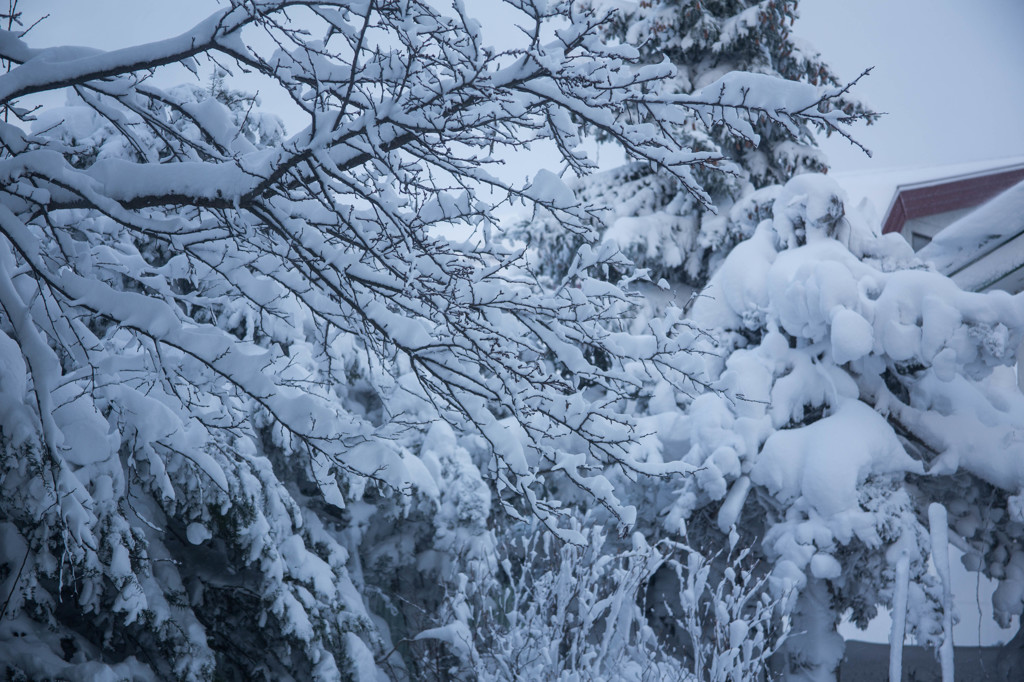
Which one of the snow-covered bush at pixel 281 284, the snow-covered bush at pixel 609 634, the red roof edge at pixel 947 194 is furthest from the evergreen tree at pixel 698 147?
the snow-covered bush at pixel 281 284

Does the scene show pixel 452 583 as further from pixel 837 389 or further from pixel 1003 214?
pixel 1003 214

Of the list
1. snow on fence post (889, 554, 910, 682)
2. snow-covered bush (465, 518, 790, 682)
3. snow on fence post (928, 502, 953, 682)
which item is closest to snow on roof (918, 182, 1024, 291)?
snow on fence post (928, 502, 953, 682)

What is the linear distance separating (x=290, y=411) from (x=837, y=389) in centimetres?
561

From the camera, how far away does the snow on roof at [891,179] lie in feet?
38.1

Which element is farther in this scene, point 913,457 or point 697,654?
point 913,457

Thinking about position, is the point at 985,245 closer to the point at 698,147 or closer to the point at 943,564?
the point at 698,147

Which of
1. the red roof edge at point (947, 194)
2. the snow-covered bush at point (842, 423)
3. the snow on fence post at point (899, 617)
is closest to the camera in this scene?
the snow on fence post at point (899, 617)

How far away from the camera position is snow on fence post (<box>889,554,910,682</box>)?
5.26m

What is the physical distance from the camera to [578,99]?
2.47 metres

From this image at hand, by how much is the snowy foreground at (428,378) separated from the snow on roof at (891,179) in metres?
2.43

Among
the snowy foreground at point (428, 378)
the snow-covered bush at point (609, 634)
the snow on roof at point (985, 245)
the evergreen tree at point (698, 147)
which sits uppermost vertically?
the evergreen tree at point (698, 147)

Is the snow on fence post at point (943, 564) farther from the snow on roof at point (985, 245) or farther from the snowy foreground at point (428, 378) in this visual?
the snow on roof at point (985, 245)

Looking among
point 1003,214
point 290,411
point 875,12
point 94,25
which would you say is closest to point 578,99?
point 290,411

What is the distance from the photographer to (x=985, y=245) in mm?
7852
